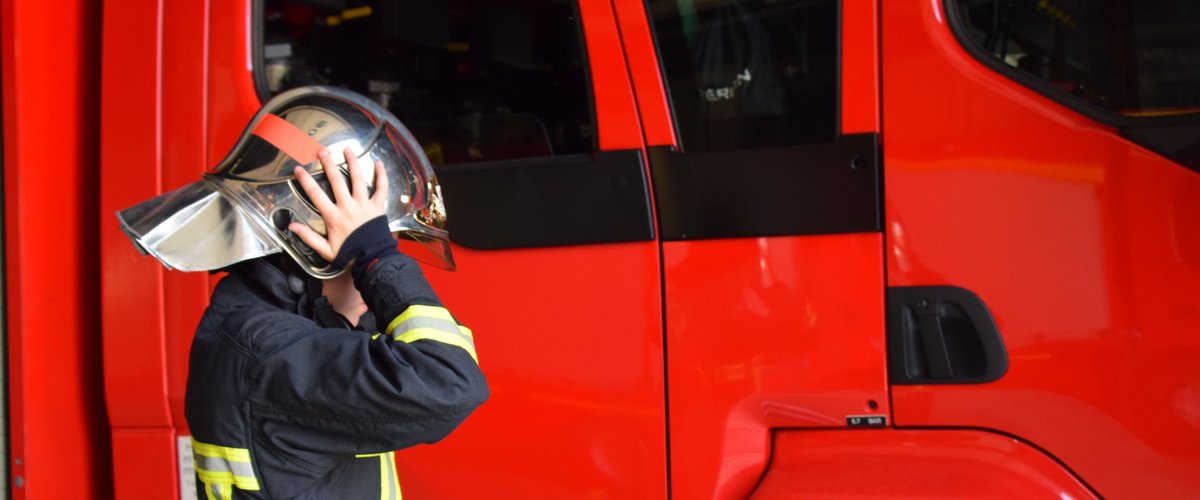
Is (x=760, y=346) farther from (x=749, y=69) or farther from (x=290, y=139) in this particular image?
(x=290, y=139)

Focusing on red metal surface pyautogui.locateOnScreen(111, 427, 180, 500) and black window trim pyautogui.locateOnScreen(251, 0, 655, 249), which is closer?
black window trim pyautogui.locateOnScreen(251, 0, 655, 249)

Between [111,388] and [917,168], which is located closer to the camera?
[917,168]

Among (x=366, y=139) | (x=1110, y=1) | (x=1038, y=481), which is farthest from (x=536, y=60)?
(x=1038, y=481)

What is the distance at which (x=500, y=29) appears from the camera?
2.28 meters

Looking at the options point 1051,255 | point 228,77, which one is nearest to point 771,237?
point 1051,255

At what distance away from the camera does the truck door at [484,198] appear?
195cm

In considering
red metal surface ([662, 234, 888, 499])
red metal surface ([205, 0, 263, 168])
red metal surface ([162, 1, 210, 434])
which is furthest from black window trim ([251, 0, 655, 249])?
red metal surface ([162, 1, 210, 434])

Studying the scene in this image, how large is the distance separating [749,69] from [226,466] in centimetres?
110

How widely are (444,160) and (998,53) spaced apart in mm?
1064

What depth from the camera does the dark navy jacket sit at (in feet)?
4.41

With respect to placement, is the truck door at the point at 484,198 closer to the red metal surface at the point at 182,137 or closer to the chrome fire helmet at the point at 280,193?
the red metal surface at the point at 182,137

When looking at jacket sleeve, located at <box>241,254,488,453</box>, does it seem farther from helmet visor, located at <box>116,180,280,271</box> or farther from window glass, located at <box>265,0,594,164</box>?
window glass, located at <box>265,0,594,164</box>

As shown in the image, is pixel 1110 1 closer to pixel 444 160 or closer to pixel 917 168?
pixel 917 168

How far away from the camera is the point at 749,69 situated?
6.36 feet
